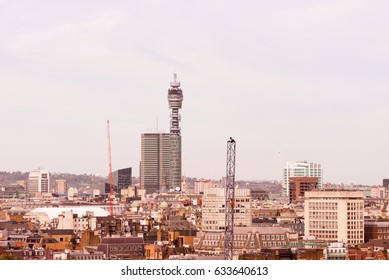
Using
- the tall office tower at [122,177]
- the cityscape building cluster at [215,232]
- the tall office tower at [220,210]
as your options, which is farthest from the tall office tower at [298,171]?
the tall office tower at [220,210]

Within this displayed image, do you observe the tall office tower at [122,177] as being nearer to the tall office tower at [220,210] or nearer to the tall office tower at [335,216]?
the tall office tower at [220,210]

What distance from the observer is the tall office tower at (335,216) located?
85.8m

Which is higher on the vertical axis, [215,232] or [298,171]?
[298,171]

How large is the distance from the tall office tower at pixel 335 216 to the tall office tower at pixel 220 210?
150 inches

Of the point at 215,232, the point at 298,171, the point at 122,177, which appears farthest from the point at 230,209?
the point at 122,177

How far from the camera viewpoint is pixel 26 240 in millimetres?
74125

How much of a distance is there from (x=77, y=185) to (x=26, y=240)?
12472 cm

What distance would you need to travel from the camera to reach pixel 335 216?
8875 cm

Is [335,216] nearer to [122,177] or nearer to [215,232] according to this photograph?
[215,232]

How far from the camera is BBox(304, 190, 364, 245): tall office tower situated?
8581 cm

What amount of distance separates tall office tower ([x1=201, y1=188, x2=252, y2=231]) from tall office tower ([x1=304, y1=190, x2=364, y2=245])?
12.5 ft

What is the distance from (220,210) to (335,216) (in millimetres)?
7322

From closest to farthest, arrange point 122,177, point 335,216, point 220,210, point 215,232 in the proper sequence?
1. point 215,232
2. point 335,216
3. point 220,210
4. point 122,177
